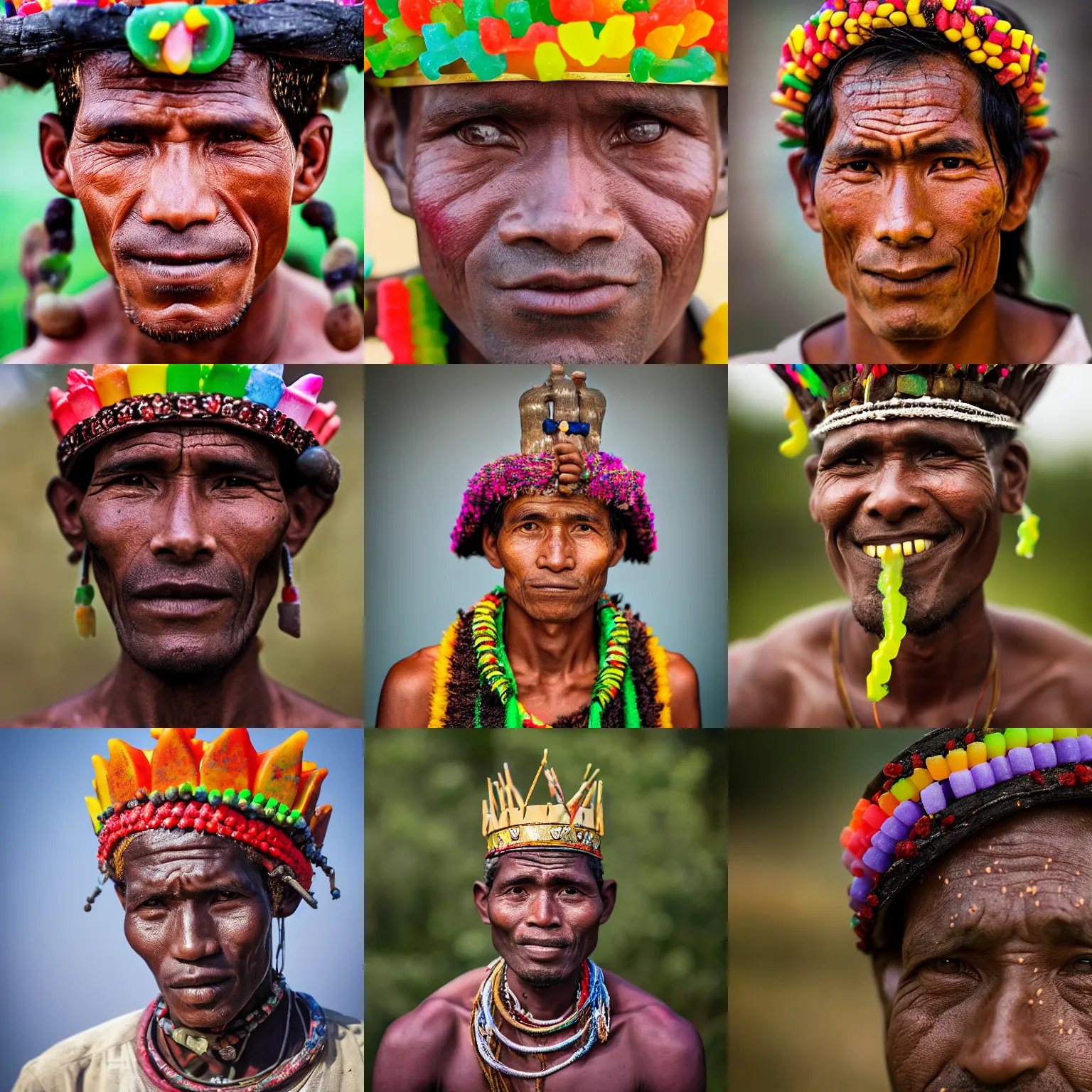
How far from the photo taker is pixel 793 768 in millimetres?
4430

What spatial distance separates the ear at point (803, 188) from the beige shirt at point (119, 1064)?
2.83 m

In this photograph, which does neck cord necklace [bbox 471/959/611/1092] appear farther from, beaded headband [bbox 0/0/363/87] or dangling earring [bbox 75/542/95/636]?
beaded headband [bbox 0/0/363/87]

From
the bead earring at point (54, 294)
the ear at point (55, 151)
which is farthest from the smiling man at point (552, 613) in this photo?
the ear at point (55, 151)

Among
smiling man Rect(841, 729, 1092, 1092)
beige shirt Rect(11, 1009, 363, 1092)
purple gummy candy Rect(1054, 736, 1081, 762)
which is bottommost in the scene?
beige shirt Rect(11, 1009, 363, 1092)

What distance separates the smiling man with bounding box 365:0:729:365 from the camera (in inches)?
170

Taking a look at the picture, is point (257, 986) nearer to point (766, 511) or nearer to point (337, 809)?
point (337, 809)

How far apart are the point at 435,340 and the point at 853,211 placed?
52.0 inches

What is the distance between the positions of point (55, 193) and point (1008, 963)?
358cm

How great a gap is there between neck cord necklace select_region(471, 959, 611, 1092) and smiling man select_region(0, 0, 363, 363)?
2008 mm

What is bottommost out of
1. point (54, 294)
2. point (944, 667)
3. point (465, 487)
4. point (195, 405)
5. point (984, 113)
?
point (944, 667)

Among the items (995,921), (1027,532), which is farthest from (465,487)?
(995,921)

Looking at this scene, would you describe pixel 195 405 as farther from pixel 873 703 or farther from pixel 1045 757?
pixel 1045 757

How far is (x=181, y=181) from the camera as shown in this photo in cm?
426

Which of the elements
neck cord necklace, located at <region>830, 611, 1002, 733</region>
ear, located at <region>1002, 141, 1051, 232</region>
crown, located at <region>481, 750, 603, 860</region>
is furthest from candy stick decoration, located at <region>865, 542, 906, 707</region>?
ear, located at <region>1002, 141, 1051, 232</region>
